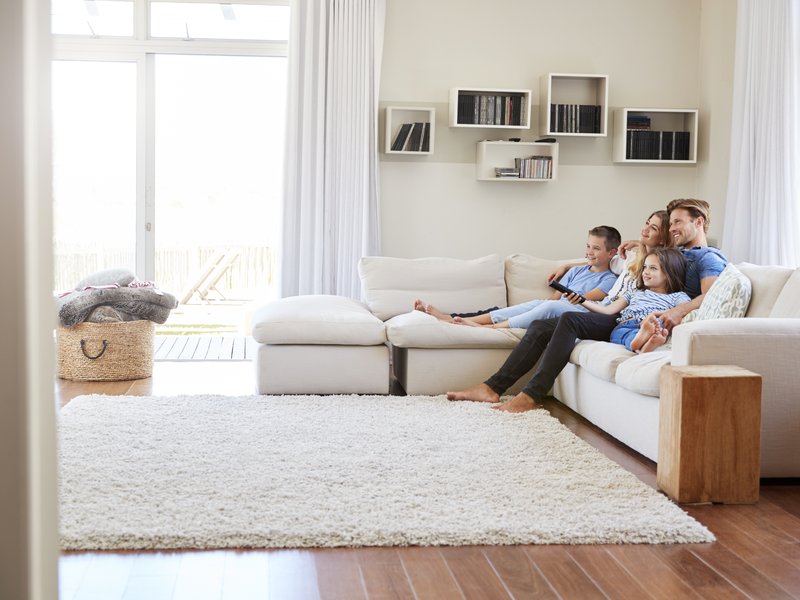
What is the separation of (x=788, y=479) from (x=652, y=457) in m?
0.48

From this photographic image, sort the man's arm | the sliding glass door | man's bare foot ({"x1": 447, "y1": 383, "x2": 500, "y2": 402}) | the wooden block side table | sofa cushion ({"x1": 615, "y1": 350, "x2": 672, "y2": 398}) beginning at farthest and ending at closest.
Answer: the sliding glass door, man's bare foot ({"x1": 447, "y1": 383, "x2": 500, "y2": 402}), the man's arm, sofa cushion ({"x1": 615, "y1": 350, "x2": 672, "y2": 398}), the wooden block side table

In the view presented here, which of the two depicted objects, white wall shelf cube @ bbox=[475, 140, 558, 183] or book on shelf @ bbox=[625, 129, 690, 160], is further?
book on shelf @ bbox=[625, 129, 690, 160]

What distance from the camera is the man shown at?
4316 millimetres

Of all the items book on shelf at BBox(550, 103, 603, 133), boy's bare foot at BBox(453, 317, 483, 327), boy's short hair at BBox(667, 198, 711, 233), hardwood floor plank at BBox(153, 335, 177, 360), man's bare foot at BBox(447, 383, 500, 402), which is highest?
book on shelf at BBox(550, 103, 603, 133)

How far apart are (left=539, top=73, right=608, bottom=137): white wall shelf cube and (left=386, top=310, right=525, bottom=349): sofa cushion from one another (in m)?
2.23

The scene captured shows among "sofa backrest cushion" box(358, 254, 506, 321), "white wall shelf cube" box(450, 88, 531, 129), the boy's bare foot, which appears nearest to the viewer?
the boy's bare foot

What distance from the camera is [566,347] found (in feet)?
14.6

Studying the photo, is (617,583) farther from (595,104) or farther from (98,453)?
(595,104)

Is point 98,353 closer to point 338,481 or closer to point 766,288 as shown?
point 338,481

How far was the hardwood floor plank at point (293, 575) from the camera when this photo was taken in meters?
2.21

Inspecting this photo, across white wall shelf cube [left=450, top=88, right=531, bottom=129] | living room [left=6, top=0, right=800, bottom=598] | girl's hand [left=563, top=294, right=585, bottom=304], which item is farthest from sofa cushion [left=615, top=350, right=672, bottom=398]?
white wall shelf cube [left=450, top=88, right=531, bottom=129]

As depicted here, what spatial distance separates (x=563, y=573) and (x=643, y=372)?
1.35 meters

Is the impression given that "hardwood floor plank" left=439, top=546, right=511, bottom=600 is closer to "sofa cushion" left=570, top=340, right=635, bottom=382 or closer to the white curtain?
"sofa cushion" left=570, top=340, right=635, bottom=382

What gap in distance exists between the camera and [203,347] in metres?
6.64
